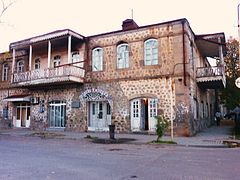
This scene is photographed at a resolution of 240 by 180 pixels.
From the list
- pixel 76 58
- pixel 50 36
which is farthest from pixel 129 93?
pixel 50 36

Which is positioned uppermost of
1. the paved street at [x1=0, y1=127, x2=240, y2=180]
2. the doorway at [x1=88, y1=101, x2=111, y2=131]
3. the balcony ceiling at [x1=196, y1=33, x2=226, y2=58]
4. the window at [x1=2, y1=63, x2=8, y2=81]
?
the balcony ceiling at [x1=196, y1=33, x2=226, y2=58]

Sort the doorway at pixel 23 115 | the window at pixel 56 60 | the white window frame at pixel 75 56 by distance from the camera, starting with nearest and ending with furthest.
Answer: the white window frame at pixel 75 56, the window at pixel 56 60, the doorway at pixel 23 115

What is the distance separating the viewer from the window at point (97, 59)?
67.6 ft

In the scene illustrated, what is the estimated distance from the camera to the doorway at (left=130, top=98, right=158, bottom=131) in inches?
716

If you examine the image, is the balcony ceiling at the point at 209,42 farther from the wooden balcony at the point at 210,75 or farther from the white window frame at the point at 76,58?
the white window frame at the point at 76,58

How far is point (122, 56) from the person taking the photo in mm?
19734

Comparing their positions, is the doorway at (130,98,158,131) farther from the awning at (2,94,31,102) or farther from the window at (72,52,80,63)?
the awning at (2,94,31,102)

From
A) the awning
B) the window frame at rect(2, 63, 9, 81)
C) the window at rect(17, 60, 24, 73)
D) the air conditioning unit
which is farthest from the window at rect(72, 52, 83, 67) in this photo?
the window frame at rect(2, 63, 9, 81)

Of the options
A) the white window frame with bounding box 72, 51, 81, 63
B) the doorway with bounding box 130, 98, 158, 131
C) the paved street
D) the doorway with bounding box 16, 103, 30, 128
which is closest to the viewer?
the paved street

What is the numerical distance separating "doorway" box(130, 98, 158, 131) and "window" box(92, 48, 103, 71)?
4.05 metres

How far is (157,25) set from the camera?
18438 mm

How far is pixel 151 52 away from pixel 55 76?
23.9 ft

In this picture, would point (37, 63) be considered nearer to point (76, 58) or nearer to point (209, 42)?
point (76, 58)

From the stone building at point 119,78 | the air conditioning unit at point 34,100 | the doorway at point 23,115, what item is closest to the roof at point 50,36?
the stone building at point 119,78
